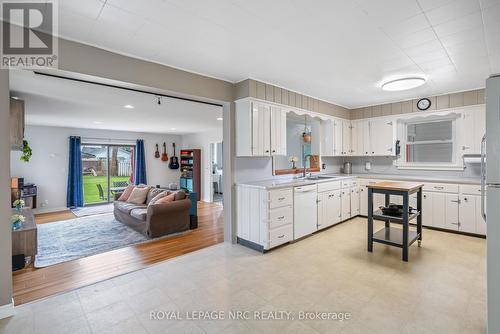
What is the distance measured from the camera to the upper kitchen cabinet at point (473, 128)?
4.20 meters

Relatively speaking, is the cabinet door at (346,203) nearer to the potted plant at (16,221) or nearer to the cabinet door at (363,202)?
the cabinet door at (363,202)

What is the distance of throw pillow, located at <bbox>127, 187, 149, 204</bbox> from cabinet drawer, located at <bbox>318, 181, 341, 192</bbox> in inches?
158

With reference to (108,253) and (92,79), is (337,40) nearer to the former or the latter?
(92,79)

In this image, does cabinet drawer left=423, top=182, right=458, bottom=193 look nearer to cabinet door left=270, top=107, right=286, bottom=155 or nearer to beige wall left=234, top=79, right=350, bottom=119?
beige wall left=234, top=79, right=350, bottom=119

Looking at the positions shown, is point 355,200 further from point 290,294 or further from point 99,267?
point 99,267

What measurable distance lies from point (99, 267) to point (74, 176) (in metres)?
5.46

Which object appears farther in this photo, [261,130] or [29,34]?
[261,130]

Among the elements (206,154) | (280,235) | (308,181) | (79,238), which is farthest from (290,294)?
(206,154)

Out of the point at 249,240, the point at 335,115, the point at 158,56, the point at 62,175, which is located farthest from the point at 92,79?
→ the point at 62,175

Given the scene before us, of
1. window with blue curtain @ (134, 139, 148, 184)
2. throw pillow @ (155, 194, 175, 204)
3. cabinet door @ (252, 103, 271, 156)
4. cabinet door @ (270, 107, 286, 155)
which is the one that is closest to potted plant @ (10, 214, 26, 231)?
throw pillow @ (155, 194, 175, 204)

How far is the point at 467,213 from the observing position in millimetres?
4016

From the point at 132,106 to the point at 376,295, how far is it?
4.81 metres

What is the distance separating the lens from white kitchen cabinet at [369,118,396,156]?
5.15 m

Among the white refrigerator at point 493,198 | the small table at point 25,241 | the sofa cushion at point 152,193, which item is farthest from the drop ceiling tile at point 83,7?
the sofa cushion at point 152,193
